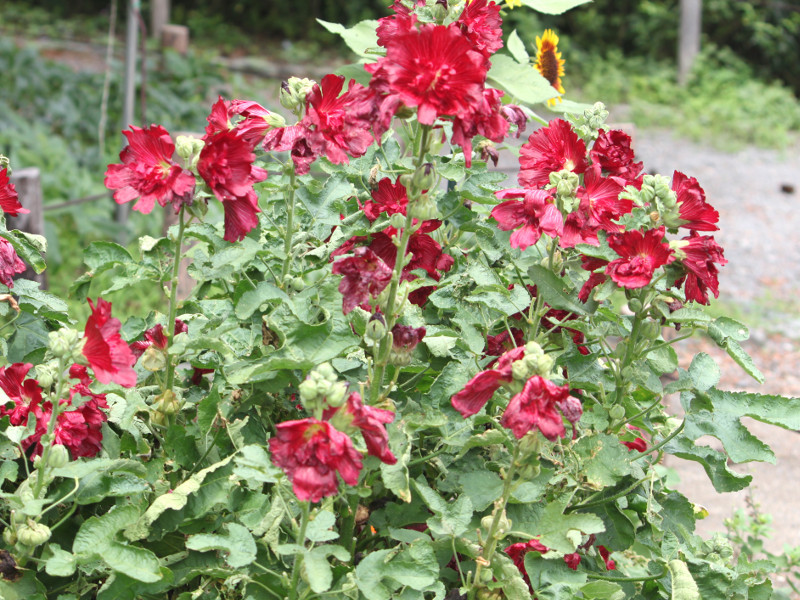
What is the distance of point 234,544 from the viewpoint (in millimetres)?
1048

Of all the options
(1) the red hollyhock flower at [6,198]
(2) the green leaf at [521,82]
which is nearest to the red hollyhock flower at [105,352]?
(1) the red hollyhock flower at [6,198]

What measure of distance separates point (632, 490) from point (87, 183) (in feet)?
13.9

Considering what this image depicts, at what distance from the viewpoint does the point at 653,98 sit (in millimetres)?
9273

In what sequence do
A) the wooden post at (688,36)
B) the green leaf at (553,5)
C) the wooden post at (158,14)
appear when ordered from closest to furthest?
the green leaf at (553,5) → the wooden post at (158,14) → the wooden post at (688,36)

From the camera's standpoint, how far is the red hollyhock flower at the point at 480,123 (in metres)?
1.02

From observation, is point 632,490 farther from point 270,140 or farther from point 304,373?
point 270,140

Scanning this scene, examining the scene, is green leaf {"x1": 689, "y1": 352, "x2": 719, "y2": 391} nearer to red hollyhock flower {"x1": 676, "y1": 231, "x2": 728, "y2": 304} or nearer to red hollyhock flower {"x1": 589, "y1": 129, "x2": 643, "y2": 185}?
red hollyhock flower {"x1": 676, "y1": 231, "x2": 728, "y2": 304}

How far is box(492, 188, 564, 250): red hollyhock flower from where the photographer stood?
46.1 inches

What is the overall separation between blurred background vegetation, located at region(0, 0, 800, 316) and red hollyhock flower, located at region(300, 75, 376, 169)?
394 centimetres

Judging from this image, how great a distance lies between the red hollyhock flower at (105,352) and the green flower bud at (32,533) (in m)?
0.19

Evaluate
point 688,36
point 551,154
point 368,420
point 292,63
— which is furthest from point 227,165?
point 688,36

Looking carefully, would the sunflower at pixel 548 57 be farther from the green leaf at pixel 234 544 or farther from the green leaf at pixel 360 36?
the green leaf at pixel 234 544

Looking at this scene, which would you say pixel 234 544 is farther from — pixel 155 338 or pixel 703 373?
pixel 703 373

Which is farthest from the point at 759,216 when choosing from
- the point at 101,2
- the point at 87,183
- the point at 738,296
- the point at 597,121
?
the point at 101,2
